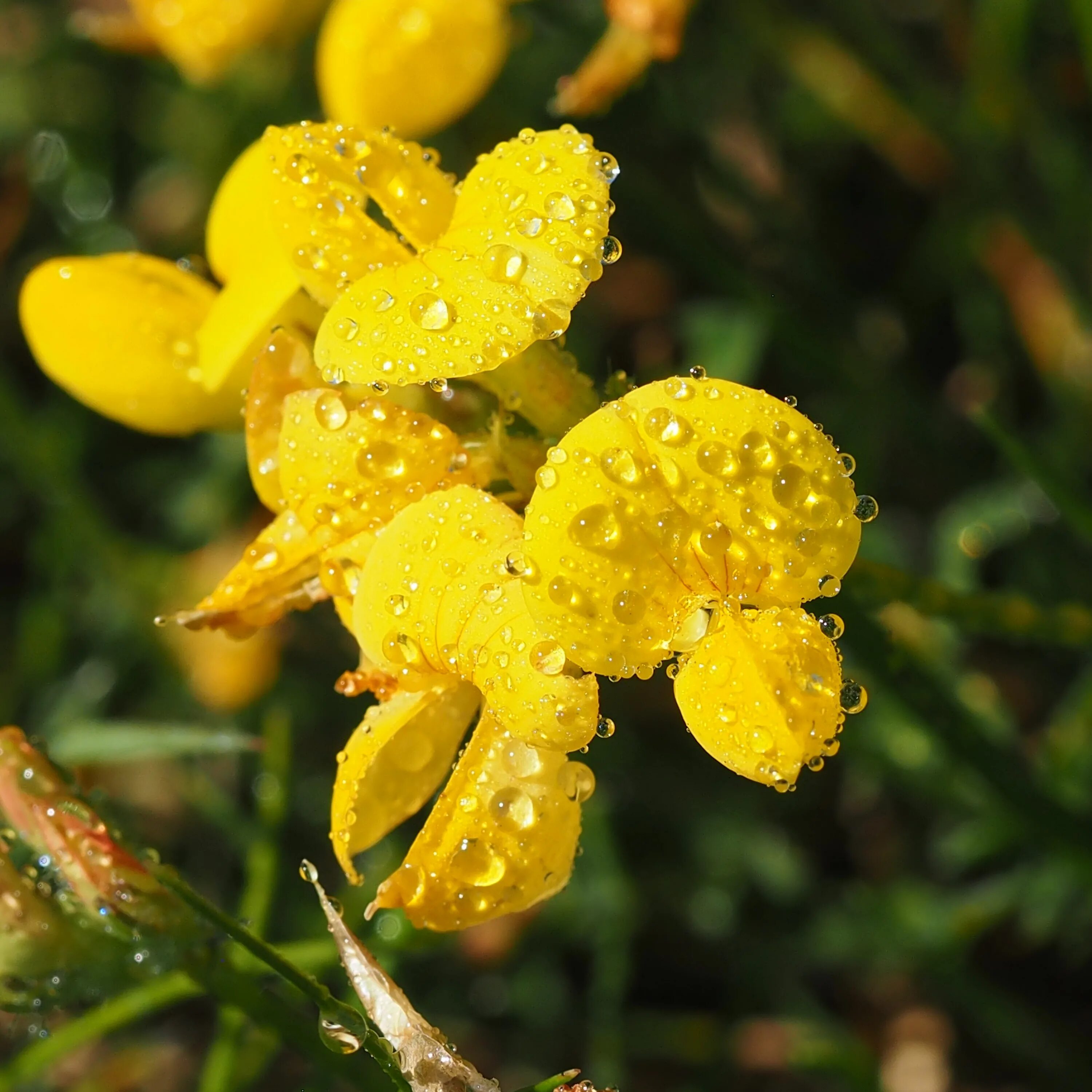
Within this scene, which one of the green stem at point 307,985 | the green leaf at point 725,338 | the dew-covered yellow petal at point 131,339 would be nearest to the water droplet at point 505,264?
the dew-covered yellow petal at point 131,339

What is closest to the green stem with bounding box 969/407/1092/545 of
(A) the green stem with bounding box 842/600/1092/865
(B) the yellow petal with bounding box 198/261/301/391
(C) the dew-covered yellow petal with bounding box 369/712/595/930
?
(A) the green stem with bounding box 842/600/1092/865

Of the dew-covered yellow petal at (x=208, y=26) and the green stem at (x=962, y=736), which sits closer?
the green stem at (x=962, y=736)

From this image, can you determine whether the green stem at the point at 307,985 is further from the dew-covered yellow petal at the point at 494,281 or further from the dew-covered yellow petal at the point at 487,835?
the dew-covered yellow petal at the point at 494,281

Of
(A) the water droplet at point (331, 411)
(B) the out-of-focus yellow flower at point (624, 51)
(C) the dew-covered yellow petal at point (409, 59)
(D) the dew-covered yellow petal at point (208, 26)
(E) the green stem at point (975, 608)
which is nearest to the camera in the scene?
(A) the water droplet at point (331, 411)

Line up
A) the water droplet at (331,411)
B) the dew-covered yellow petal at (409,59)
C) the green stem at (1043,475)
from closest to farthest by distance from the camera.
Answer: the water droplet at (331,411)
the green stem at (1043,475)
the dew-covered yellow petal at (409,59)

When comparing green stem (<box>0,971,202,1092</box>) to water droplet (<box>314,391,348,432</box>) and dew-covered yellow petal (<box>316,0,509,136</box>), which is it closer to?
water droplet (<box>314,391,348,432</box>)

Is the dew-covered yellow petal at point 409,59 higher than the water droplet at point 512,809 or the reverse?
higher

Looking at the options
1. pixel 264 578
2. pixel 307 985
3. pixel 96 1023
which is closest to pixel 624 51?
pixel 264 578
